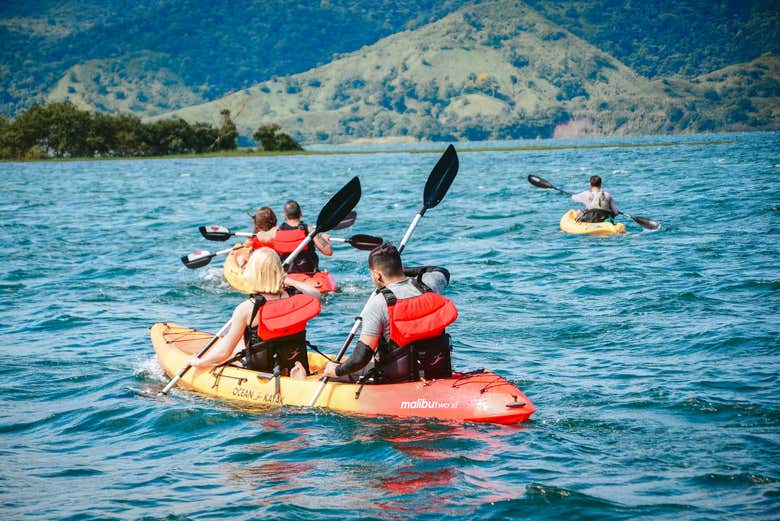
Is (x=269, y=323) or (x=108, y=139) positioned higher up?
(x=108, y=139)

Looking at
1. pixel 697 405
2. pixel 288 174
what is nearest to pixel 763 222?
pixel 697 405

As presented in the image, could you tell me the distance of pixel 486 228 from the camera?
25.7 meters

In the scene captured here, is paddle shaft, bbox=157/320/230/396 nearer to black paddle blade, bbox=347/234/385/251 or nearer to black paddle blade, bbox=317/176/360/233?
black paddle blade, bbox=317/176/360/233

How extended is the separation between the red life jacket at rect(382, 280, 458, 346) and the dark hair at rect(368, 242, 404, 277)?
191 millimetres

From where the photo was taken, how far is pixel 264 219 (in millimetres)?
13078

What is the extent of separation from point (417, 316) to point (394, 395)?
95 cm

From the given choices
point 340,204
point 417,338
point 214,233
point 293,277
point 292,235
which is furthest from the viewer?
point 214,233

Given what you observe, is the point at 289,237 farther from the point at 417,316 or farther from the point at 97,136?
the point at 97,136

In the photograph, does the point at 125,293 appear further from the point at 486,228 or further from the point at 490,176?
the point at 490,176

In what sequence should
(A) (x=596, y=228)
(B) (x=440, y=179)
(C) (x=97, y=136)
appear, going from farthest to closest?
(C) (x=97, y=136) → (A) (x=596, y=228) → (B) (x=440, y=179)

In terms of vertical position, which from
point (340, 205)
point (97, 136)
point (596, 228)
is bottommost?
point (596, 228)

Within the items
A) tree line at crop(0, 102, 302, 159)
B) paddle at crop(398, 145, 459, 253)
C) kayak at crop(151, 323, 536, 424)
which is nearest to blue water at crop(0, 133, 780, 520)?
kayak at crop(151, 323, 536, 424)

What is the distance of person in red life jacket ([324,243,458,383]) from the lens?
7797mm

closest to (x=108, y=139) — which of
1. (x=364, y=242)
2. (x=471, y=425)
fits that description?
(x=364, y=242)
